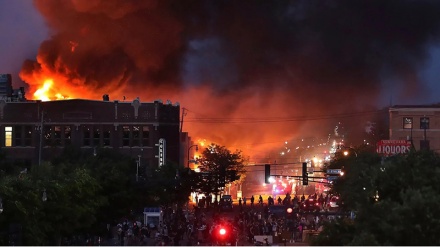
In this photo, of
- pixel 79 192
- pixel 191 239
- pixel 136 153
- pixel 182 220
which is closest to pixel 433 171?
pixel 79 192

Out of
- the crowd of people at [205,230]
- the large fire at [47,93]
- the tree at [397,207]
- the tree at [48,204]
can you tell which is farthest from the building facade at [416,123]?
the tree at [397,207]

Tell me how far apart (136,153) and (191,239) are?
1167 inches

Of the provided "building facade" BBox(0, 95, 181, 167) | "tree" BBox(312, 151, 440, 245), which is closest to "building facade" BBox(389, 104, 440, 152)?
"building facade" BBox(0, 95, 181, 167)

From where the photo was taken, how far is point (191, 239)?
4784 cm

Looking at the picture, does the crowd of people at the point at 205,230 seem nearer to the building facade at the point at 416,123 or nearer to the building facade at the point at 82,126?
the building facade at the point at 82,126

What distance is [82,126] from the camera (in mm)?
77625

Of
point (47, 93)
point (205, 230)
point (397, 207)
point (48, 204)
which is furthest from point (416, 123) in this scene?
point (397, 207)

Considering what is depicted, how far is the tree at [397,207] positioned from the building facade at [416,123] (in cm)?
5398

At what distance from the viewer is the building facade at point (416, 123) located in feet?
264

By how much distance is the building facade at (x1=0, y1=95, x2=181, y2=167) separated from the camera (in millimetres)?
77062

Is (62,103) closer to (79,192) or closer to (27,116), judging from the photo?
(27,116)

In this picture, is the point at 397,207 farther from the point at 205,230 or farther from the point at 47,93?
the point at 47,93

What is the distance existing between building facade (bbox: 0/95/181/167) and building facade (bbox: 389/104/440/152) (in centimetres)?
2064

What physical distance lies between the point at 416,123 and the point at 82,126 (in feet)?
95.6
